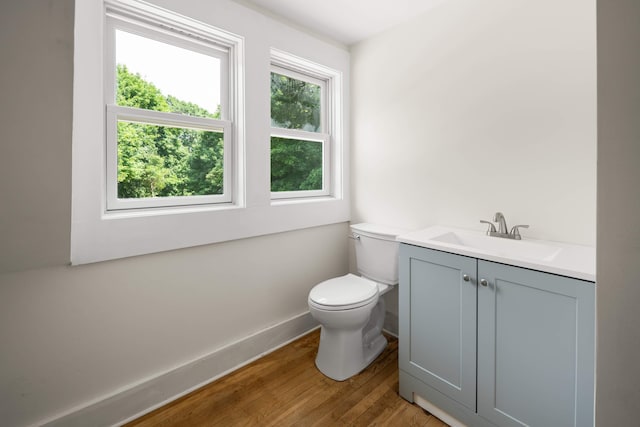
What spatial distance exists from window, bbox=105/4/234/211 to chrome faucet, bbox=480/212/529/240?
1.60m

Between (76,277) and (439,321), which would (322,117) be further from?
(76,277)

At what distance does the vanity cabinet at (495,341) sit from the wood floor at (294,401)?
15 cm

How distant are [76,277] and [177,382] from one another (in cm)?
78

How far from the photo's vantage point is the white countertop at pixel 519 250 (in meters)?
1.12

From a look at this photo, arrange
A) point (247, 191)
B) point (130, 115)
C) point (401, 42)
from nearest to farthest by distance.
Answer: point (130, 115) → point (247, 191) → point (401, 42)

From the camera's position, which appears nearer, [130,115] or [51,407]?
[51,407]

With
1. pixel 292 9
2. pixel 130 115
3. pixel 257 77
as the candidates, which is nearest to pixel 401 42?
pixel 292 9

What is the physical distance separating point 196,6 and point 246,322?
6.29ft

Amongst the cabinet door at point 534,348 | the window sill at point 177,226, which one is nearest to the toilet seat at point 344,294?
the window sill at point 177,226

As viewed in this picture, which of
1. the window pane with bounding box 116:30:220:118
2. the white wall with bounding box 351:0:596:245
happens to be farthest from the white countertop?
the window pane with bounding box 116:30:220:118

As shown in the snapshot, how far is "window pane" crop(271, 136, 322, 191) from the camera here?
7.43ft

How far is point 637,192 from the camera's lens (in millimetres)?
409

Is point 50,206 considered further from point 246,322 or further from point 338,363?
point 338,363

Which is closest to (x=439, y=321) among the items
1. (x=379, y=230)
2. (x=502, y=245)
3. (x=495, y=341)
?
(x=495, y=341)
